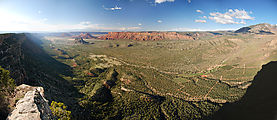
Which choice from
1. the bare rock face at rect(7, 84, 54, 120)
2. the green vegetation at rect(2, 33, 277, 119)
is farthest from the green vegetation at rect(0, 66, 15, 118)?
the green vegetation at rect(2, 33, 277, 119)

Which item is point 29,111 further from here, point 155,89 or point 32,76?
point 155,89

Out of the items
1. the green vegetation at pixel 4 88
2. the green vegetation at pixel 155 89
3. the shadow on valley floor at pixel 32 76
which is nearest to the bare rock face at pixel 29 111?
the green vegetation at pixel 4 88

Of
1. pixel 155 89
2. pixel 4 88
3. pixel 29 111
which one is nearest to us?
pixel 29 111

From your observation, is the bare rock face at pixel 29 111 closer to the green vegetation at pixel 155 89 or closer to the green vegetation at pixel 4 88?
the green vegetation at pixel 4 88

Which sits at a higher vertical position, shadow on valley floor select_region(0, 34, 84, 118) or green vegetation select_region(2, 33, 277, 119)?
shadow on valley floor select_region(0, 34, 84, 118)

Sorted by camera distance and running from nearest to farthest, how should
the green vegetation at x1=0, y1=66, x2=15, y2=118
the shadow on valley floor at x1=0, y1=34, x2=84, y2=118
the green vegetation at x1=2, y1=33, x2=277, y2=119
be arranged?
the green vegetation at x1=0, y1=66, x2=15, y2=118
the shadow on valley floor at x1=0, y1=34, x2=84, y2=118
the green vegetation at x1=2, y1=33, x2=277, y2=119

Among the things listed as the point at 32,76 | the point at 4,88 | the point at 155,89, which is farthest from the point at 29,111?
the point at 155,89

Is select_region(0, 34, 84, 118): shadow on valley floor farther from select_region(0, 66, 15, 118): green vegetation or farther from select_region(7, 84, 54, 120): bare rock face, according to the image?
select_region(7, 84, 54, 120): bare rock face

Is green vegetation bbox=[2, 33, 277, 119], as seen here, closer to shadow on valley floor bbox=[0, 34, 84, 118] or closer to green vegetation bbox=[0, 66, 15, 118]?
shadow on valley floor bbox=[0, 34, 84, 118]

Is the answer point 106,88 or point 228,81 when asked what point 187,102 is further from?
point 106,88

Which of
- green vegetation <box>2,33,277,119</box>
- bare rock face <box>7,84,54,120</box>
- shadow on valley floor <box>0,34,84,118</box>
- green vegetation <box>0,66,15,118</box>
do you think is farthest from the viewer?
green vegetation <box>2,33,277,119</box>

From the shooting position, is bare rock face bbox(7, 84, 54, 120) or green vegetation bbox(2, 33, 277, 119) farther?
green vegetation bbox(2, 33, 277, 119)
